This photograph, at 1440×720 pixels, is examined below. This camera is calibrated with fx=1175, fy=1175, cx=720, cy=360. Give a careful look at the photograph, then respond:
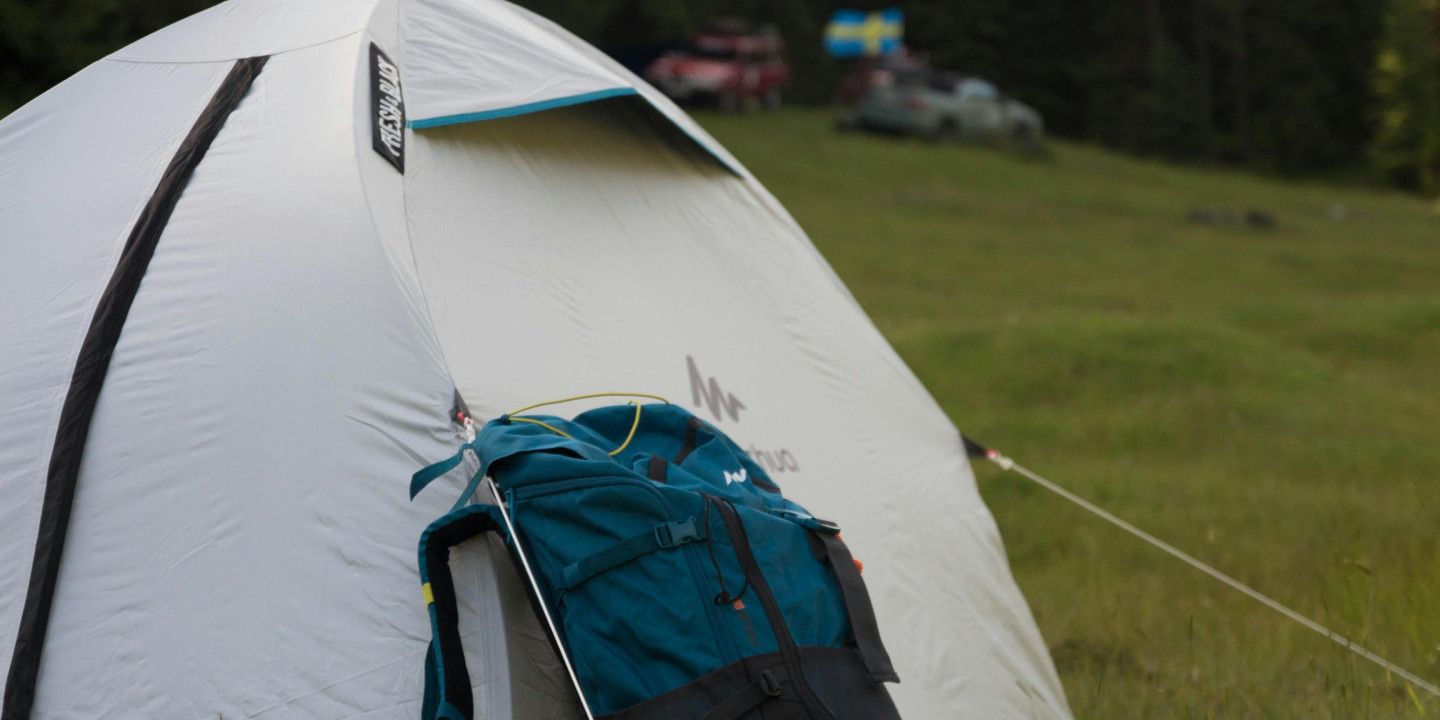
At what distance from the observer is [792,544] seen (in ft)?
7.11

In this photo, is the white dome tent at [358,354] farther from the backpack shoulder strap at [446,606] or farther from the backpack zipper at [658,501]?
the backpack zipper at [658,501]

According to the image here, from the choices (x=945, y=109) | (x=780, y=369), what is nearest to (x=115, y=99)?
(x=780, y=369)

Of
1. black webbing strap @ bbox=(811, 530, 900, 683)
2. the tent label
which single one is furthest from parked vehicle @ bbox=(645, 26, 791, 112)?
black webbing strap @ bbox=(811, 530, 900, 683)

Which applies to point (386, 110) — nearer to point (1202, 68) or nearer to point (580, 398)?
point (580, 398)

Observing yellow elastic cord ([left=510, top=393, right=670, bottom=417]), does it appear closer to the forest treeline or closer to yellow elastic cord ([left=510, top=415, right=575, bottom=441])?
yellow elastic cord ([left=510, top=415, right=575, bottom=441])

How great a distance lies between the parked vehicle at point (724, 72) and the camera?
2275cm

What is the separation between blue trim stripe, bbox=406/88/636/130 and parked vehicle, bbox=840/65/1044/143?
20.7 m

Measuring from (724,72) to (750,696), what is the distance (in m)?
22.2

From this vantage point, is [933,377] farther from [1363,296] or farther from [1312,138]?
[1312,138]

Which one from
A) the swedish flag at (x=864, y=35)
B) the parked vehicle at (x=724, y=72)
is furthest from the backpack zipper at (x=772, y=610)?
the swedish flag at (x=864, y=35)

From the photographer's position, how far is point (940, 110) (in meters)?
23.2

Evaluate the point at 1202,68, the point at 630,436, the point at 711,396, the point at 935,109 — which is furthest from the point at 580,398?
the point at 1202,68

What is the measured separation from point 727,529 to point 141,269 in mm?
1393

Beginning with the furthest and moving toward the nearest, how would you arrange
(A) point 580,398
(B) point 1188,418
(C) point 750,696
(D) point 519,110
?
(B) point 1188,418, (D) point 519,110, (A) point 580,398, (C) point 750,696
